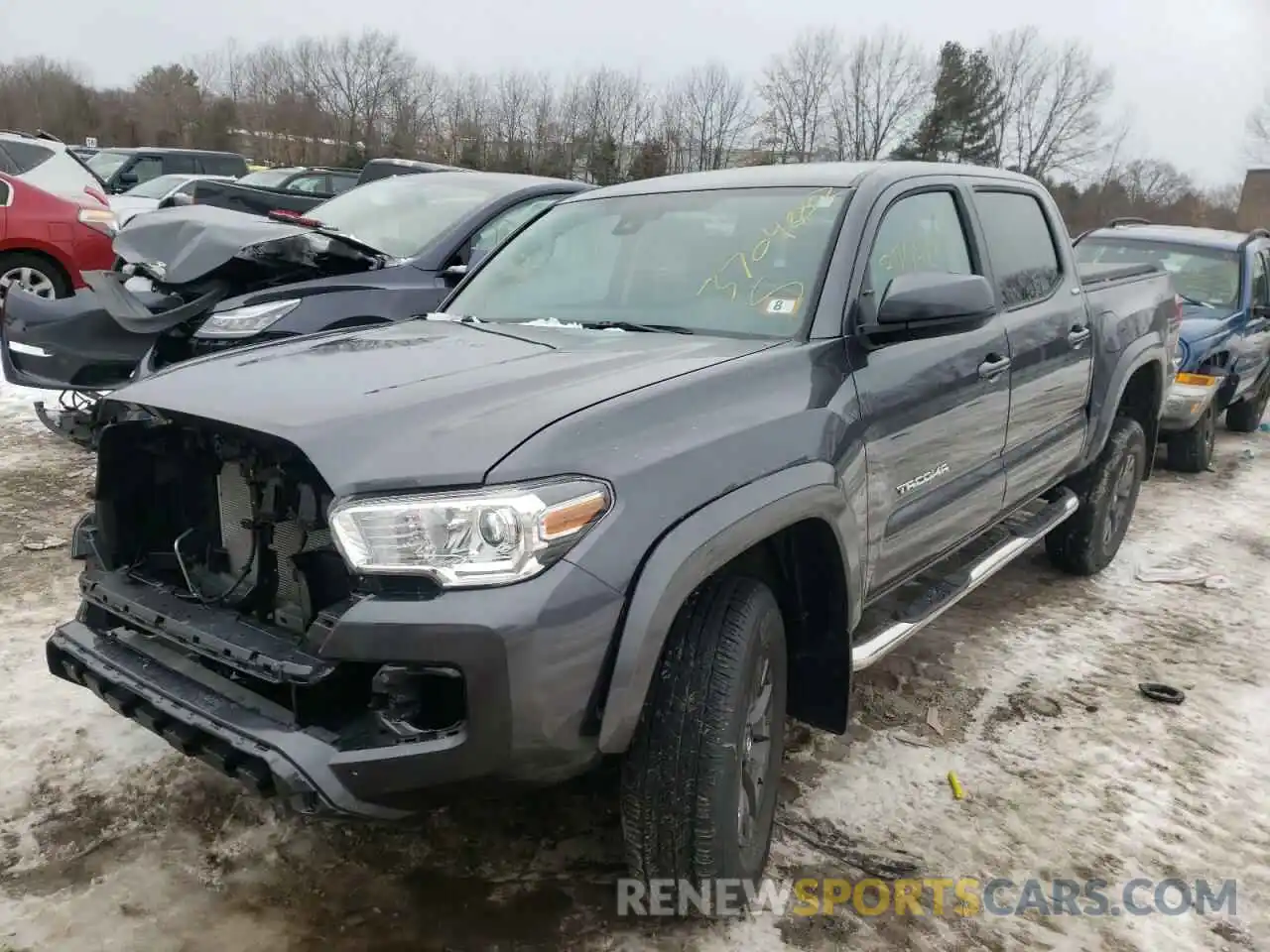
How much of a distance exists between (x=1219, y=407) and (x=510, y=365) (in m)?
7.41

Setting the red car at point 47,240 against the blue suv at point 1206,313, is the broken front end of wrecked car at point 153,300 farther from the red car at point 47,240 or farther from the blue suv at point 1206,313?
the blue suv at point 1206,313

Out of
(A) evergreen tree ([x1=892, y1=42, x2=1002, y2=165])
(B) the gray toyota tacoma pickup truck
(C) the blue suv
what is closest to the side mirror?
(B) the gray toyota tacoma pickup truck

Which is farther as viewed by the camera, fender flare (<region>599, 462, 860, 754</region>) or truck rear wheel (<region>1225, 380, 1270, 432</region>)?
truck rear wheel (<region>1225, 380, 1270, 432</region>)

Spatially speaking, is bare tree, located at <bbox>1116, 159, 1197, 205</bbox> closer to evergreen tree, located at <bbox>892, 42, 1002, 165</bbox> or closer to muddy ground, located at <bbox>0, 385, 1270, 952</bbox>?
evergreen tree, located at <bbox>892, 42, 1002, 165</bbox>

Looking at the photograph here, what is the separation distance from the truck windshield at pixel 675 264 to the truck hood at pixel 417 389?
0.65 ft

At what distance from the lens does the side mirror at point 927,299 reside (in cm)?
269

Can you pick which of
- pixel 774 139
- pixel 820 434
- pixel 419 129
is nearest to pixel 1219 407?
pixel 820 434

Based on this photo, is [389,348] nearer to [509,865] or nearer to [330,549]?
[330,549]

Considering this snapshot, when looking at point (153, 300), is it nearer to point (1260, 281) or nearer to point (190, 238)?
point (190, 238)

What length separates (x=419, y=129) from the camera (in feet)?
176

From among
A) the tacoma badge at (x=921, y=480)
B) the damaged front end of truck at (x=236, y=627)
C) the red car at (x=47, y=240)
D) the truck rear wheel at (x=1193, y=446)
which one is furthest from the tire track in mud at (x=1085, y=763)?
the red car at (x=47, y=240)

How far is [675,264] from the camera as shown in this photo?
318 centimetres

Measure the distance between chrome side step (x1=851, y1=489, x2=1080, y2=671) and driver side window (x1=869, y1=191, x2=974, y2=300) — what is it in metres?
1.00

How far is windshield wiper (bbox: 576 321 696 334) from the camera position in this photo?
288 centimetres
